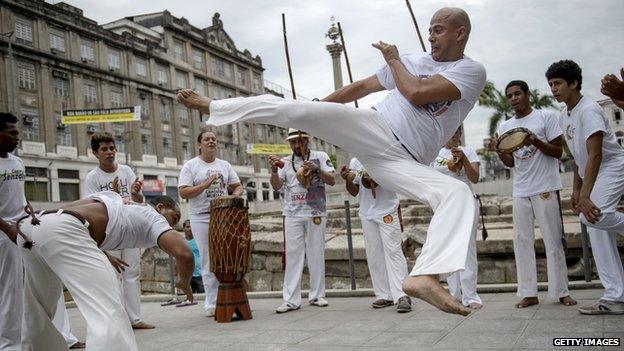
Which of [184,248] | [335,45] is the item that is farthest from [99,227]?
[335,45]

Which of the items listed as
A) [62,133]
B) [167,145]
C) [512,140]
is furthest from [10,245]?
[167,145]

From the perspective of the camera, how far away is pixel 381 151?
12.4 ft

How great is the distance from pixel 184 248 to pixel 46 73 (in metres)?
40.8

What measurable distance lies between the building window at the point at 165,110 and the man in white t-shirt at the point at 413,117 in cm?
4842

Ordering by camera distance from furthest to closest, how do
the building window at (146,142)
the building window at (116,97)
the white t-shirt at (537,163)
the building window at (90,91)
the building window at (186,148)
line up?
the building window at (186,148)
the building window at (146,142)
the building window at (116,97)
the building window at (90,91)
the white t-shirt at (537,163)

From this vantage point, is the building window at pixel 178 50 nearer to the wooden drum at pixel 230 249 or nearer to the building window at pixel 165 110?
the building window at pixel 165 110

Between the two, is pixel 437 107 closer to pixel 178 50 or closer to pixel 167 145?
pixel 167 145

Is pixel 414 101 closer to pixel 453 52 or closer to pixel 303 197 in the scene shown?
pixel 453 52

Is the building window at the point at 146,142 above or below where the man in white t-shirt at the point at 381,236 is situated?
above

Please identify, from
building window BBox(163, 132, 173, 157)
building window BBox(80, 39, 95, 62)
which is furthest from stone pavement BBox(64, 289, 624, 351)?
building window BBox(163, 132, 173, 157)

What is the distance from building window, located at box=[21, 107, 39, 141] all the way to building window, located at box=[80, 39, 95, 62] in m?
6.64

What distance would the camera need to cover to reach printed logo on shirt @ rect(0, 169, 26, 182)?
4961 mm

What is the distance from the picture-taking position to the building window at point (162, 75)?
2004 inches

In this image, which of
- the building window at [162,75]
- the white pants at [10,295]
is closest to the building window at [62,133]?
the building window at [162,75]
